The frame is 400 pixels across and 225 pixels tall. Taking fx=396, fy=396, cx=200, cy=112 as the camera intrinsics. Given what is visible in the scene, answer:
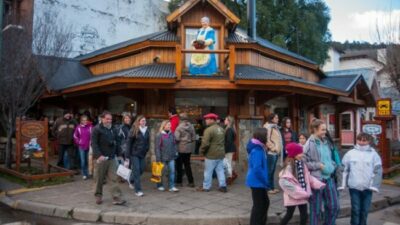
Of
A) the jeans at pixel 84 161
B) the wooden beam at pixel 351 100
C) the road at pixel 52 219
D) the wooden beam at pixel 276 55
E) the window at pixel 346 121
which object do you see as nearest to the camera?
the road at pixel 52 219

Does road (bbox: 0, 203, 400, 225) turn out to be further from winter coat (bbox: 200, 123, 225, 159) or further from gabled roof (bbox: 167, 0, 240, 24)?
gabled roof (bbox: 167, 0, 240, 24)

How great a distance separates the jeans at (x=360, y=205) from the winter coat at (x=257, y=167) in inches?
62.1

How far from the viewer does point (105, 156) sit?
7.65 m

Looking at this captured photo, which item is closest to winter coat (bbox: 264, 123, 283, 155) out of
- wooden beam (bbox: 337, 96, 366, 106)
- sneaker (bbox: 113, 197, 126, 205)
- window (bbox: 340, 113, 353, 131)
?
sneaker (bbox: 113, 197, 126, 205)

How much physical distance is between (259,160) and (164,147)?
3338mm

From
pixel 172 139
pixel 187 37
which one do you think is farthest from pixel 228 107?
pixel 172 139

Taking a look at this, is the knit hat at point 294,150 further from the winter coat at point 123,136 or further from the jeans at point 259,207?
the winter coat at point 123,136

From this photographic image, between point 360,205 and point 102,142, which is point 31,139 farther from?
point 360,205

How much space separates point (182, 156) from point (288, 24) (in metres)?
20.6

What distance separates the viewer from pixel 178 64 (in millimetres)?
10758

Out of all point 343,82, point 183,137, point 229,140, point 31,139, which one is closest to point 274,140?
point 229,140

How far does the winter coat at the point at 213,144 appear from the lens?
8805 millimetres

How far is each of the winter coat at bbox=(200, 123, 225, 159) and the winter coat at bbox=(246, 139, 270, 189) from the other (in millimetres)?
2894

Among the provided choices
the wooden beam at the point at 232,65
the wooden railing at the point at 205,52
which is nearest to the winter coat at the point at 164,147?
the wooden railing at the point at 205,52
